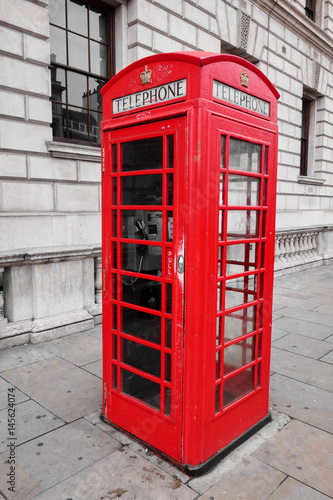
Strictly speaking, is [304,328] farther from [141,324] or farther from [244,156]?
[244,156]

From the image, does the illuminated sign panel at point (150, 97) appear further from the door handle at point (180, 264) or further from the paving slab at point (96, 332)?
the paving slab at point (96, 332)

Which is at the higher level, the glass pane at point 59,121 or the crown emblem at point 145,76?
the glass pane at point 59,121

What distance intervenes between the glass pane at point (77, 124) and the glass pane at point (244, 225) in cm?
444

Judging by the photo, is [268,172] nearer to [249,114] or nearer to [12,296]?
[249,114]

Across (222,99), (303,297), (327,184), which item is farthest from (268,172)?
(327,184)

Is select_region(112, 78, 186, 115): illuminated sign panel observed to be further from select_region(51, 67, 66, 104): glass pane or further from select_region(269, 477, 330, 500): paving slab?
select_region(51, 67, 66, 104): glass pane

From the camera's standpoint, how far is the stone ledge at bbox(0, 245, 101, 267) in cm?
444

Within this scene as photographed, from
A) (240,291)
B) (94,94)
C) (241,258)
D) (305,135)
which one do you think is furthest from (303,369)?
(305,135)

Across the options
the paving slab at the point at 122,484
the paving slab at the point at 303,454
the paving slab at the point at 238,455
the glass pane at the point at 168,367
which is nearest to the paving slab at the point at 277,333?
the paving slab at the point at 238,455

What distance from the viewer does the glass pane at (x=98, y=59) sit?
653cm

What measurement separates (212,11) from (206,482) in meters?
8.89

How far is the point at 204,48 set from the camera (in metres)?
8.09

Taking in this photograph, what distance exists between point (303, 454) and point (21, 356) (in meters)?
3.05

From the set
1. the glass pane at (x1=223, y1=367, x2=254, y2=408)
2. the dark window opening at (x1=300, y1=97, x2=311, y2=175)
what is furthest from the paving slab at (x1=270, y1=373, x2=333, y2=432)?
the dark window opening at (x1=300, y1=97, x2=311, y2=175)
